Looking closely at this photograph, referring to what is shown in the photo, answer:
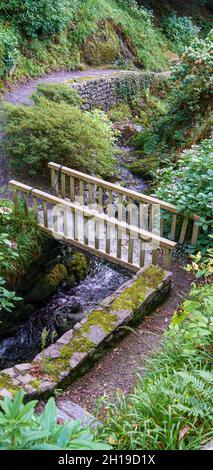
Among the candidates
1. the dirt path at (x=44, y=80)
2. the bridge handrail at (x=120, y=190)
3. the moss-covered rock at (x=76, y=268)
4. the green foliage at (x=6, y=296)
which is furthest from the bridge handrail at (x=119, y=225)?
the dirt path at (x=44, y=80)

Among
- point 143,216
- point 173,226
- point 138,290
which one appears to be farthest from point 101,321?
point 143,216

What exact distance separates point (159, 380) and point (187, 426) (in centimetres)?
57

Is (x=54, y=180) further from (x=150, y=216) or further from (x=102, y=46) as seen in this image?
(x=102, y=46)

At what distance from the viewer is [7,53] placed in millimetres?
10234

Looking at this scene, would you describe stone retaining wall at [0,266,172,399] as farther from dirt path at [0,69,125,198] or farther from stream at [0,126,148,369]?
dirt path at [0,69,125,198]

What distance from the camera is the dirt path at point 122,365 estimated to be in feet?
12.7

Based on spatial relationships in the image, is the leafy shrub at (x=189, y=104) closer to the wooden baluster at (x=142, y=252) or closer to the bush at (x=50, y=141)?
the bush at (x=50, y=141)

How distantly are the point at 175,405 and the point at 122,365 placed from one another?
5.42ft

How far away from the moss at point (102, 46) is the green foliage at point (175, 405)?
41.3 ft

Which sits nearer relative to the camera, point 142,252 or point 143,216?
point 142,252

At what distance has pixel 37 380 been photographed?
3803 mm

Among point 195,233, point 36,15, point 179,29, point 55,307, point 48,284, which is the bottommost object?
point 55,307
